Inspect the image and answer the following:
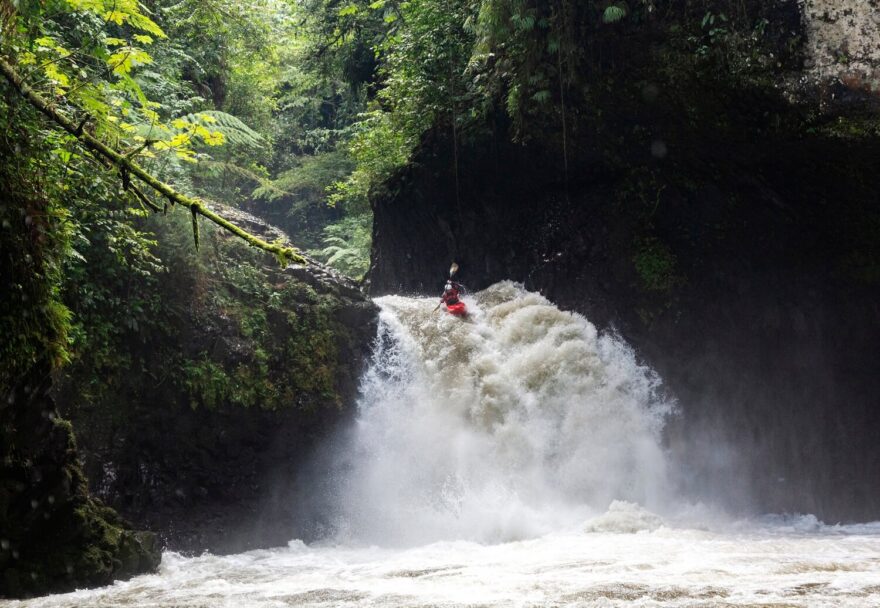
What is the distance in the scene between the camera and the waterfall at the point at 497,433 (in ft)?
34.8

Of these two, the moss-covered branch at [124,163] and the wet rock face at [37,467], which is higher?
the moss-covered branch at [124,163]

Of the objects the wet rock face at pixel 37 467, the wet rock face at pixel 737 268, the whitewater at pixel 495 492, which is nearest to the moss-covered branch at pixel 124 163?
the wet rock face at pixel 37 467

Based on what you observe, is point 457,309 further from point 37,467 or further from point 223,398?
point 37,467

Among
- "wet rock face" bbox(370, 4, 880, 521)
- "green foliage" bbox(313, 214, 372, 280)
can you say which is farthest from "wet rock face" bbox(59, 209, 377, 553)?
"green foliage" bbox(313, 214, 372, 280)

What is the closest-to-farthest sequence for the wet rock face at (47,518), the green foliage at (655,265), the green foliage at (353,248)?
1. the wet rock face at (47,518)
2. the green foliage at (655,265)
3. the green foliage at (353,248)

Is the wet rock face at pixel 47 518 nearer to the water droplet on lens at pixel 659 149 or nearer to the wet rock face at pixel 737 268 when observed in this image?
the wet rock face at pixel 737 268

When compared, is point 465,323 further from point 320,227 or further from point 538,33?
point 320,227

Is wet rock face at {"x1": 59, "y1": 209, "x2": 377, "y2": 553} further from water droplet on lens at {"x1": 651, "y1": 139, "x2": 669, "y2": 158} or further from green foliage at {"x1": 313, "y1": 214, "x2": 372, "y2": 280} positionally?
green foliage at {"x1": 313, "y1": 214, "x2": 372, "y2": 280}

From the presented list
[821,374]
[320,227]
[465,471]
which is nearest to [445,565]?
[465,471]

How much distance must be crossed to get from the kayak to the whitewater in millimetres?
191

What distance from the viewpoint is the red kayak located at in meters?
12.9

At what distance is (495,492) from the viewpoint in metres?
10.5

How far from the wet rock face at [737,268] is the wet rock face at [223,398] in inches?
170

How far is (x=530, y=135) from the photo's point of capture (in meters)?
12.5
